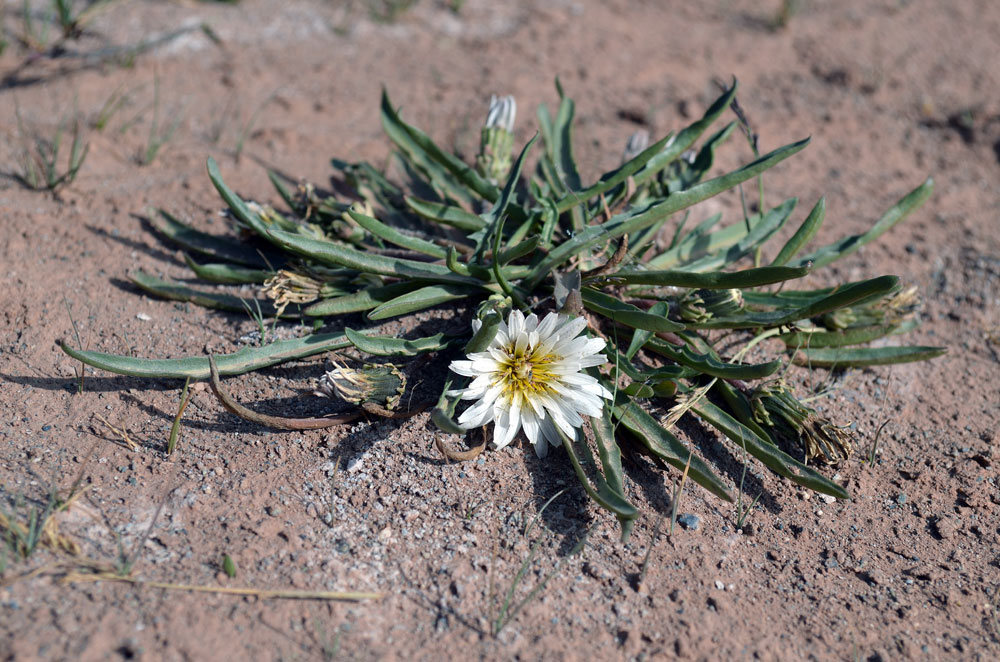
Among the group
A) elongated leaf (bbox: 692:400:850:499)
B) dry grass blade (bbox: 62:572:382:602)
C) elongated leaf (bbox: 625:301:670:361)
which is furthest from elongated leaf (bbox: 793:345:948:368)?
dry grass blade (bbox: 62:572:382:602)

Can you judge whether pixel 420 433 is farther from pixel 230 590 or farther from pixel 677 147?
pixel 677 147

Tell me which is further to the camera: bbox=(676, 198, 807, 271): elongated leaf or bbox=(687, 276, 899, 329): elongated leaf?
bbox=(676, 198, 807, 271): elongated leaf

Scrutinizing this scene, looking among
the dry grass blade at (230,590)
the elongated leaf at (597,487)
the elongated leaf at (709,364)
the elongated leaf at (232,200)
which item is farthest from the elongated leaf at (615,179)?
the dry grass blade at (230,590)

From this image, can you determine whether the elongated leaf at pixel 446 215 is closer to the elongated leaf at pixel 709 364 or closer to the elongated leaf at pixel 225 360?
the elongated leaf at pixel 225 360

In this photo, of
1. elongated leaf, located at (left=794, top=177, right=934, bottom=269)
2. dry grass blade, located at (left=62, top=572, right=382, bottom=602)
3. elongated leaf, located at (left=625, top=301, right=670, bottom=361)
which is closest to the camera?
dry grass blade, located at (left=62, top=572, right=382, bottom=602)

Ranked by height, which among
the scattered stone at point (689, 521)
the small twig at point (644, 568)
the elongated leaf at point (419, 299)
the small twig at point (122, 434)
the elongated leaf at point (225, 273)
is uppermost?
the elongated leaf at point (419, 299)

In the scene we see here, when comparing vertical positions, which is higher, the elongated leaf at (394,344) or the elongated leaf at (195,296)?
the elongated leaf at (394,344)

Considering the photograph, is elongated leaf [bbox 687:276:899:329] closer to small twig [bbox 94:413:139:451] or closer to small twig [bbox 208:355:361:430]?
small twig [bbox 208:355:361:430]

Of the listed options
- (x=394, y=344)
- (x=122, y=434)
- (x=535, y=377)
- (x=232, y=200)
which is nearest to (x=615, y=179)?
(x=535, y=377)
